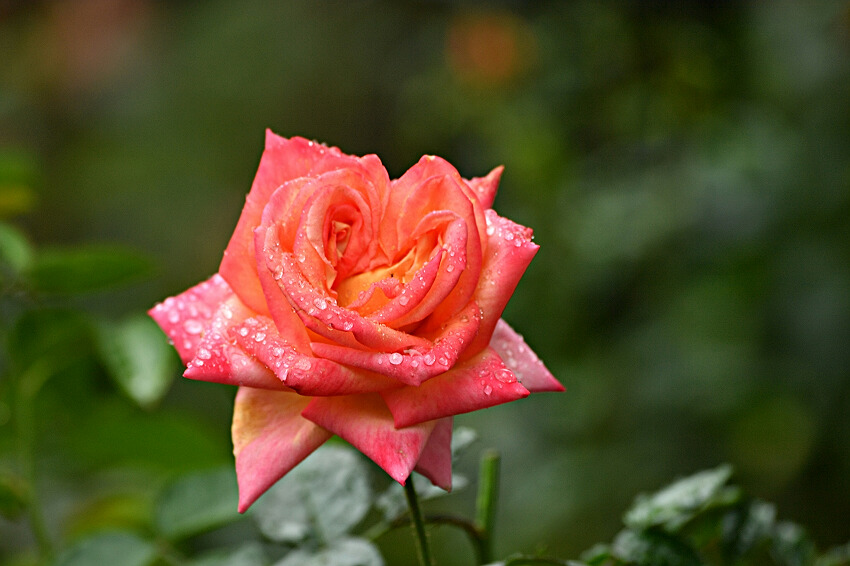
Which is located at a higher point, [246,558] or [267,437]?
[267,437]

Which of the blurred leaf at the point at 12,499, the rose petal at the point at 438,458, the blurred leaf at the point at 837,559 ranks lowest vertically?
the blurred leaf at the point at 12,499

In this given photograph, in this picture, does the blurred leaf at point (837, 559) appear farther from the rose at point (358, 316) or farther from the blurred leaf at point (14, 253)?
the blurred leaf at point (14, 253)

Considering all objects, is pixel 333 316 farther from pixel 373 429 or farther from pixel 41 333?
pixel 41 333

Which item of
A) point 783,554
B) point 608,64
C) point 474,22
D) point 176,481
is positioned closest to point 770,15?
point 608,64

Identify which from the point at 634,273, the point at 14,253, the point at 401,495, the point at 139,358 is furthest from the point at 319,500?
the point at 634,273

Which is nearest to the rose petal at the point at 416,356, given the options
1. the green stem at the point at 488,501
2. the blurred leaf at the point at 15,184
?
the green stem at the point at 488,501

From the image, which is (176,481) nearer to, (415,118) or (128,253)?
(128,253)
